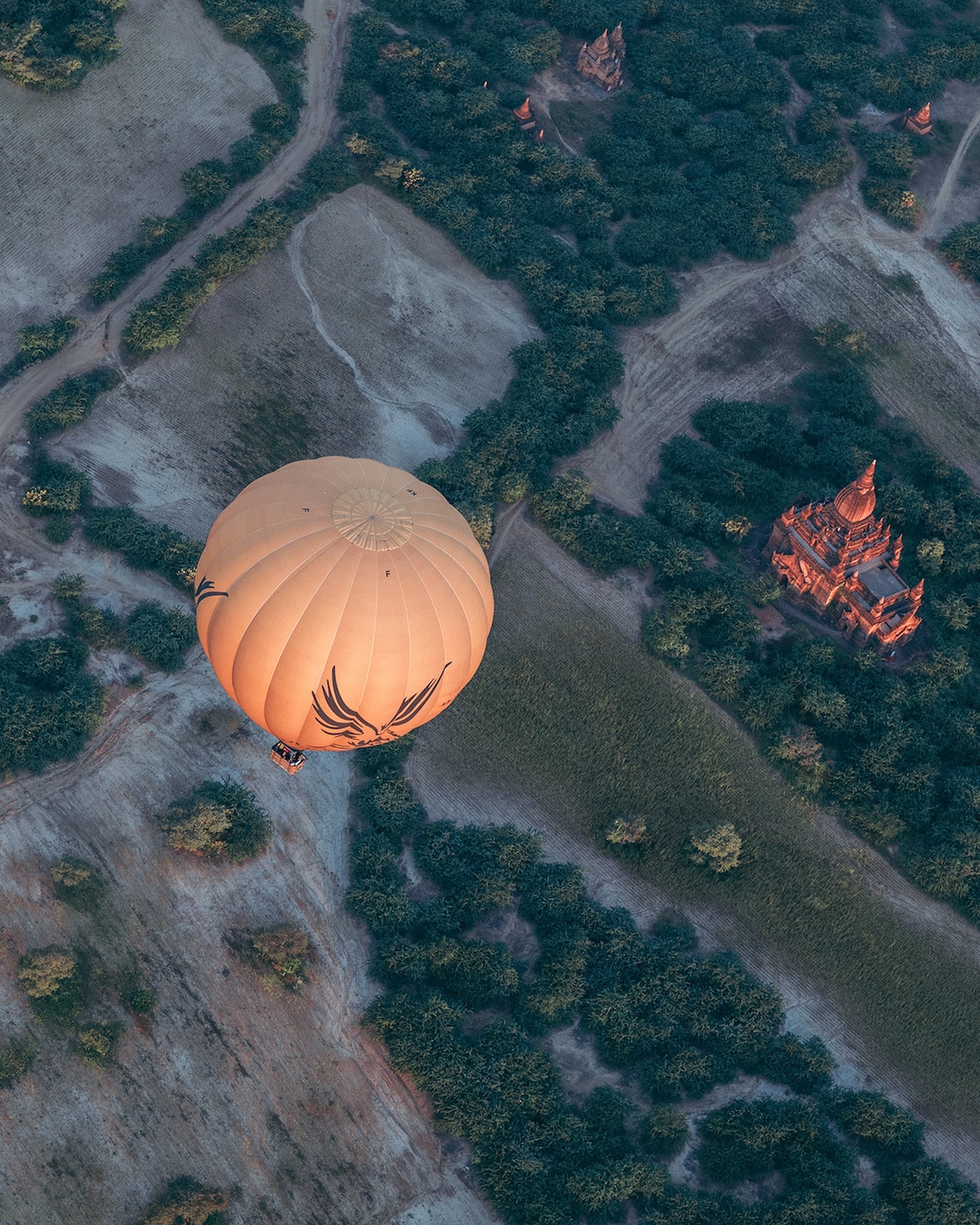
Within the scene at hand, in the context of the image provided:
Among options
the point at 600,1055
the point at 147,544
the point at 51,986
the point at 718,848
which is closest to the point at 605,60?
the point at 147,544

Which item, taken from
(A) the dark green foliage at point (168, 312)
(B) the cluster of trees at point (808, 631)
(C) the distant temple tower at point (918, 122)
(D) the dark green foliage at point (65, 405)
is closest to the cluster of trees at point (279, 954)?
(B) the cluster of trees at point (808, 631)

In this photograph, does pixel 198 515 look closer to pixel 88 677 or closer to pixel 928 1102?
pixel 88 677

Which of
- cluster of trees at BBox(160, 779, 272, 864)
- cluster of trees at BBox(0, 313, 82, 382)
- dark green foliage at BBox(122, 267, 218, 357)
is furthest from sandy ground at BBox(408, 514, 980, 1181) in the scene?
cluster of trees at BBox(0, 313, 82, 382)

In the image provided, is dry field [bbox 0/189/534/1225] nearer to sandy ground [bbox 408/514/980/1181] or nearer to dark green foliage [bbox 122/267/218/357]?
dark green foliage [bbox 122/267/218/357]

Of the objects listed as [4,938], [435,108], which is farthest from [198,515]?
[435,108]

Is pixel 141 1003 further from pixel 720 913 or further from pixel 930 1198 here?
pixel 930 1198

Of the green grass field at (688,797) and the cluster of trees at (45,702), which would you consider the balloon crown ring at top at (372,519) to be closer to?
the green grass field at (688,797)
